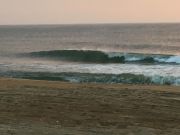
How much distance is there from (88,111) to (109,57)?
1044 inches

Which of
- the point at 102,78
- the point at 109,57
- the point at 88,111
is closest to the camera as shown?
the point at 88,111

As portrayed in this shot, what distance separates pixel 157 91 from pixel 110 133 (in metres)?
6.74

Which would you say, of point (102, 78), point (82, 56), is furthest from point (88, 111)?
point (82, 56)

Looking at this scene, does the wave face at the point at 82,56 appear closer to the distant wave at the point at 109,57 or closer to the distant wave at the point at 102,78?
the distant wave at the point at 109,57

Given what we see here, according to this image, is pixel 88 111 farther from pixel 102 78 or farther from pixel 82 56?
pixel 82 56

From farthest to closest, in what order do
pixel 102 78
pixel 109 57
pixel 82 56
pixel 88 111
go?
pixel 82 56 → pixel 109 57 → pixel 102 78 → pixel 88 111

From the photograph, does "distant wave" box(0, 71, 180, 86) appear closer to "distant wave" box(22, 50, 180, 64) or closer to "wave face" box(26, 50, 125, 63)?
"distant wave" box(22, 50, 180, 64)

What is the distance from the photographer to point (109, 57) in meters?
40.4

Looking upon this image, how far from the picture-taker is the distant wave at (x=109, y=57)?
121 feet

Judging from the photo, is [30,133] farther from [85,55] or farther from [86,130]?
[85,55]

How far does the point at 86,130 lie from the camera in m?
11.8

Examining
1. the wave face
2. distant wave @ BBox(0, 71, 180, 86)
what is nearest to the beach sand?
distant wave @ BBox(0, 71, 180, 86)

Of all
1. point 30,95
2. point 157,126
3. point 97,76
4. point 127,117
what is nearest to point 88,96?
point 30,95

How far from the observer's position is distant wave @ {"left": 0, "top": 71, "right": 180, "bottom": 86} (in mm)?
22750
